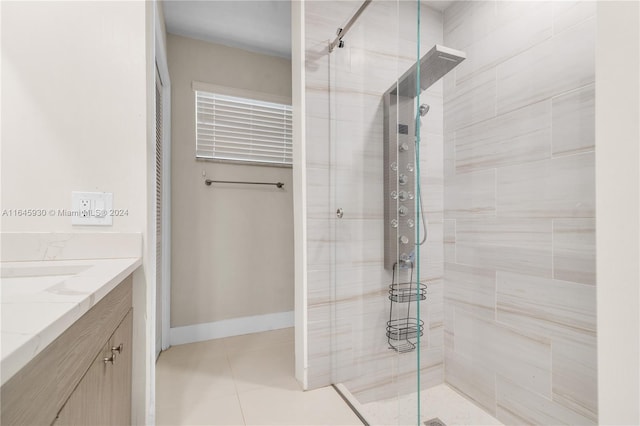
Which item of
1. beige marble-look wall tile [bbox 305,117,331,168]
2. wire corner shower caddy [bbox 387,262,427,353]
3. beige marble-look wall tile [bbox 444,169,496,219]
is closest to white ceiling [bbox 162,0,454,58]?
beige marble-look wall tile [bbox 305,117,331,168]

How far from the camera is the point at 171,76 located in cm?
236

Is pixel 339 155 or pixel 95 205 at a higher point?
pixel 339 155

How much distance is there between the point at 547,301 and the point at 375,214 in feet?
2.79

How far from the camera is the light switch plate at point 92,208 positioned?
118 centimetres

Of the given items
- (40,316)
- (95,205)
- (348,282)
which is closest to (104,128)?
(95,205)

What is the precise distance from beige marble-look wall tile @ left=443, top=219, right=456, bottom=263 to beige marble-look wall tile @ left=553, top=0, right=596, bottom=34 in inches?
37.4

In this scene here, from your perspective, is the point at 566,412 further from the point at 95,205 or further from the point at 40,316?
the point at 95,205

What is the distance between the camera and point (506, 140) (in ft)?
4.79

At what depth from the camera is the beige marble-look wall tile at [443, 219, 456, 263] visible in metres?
1.47

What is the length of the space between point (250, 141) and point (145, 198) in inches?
57.8

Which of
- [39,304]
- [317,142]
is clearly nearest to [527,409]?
[317,142]

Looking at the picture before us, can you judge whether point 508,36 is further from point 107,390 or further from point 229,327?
point 229,327

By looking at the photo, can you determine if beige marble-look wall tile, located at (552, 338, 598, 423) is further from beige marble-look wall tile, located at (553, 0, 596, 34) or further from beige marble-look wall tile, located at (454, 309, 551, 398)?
beige marble-look wall tile, located at (553, 0, 596, 34)

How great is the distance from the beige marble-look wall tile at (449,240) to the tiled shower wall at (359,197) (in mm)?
48
